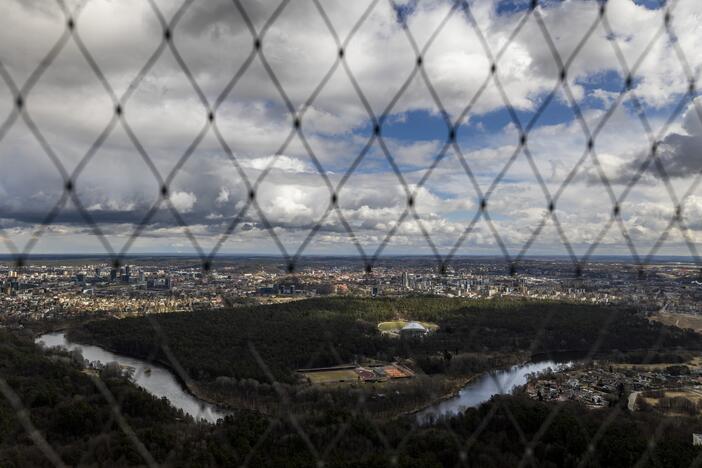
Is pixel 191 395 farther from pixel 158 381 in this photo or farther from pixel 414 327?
pixel 414 327

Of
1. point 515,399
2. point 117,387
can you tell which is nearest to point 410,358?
point 515,399

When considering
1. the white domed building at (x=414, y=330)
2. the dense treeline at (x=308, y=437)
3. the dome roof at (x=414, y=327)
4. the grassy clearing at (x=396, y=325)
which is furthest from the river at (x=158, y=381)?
the dome roof at (x=414, y=327)

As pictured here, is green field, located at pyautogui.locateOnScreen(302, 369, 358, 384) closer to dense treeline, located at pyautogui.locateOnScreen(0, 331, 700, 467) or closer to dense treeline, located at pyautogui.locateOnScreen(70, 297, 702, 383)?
dense treeline, located at pyautogui.locateOnScreen(70, 297, 702, 383)

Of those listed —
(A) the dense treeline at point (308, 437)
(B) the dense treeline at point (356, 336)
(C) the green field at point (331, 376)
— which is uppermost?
(B) the dense treeline at point (356, 336)

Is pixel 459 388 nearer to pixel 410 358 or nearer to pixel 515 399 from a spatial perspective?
pixel 410 358

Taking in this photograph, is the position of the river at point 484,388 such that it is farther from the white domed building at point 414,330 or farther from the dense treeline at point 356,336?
the white domed building at point 414,330

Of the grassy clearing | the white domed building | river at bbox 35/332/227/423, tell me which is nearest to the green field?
river at bbox 35/332/227/423

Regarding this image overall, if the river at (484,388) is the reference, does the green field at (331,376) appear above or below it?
above
